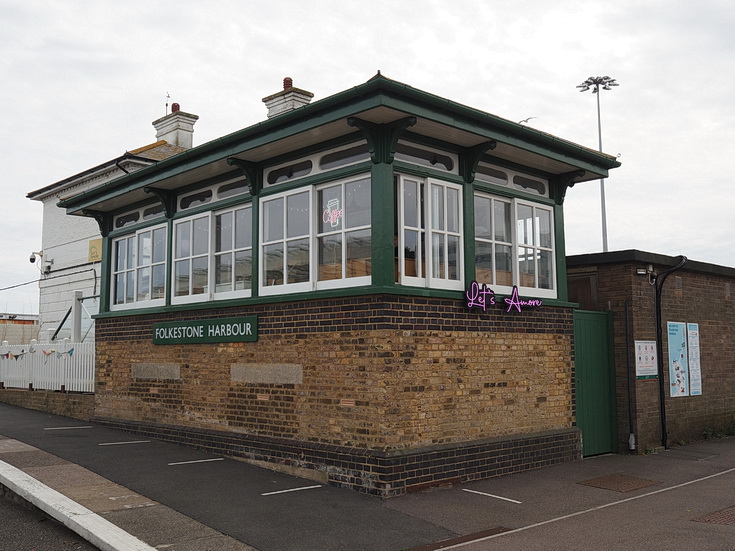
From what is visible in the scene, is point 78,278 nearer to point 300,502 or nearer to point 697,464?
point 300,502

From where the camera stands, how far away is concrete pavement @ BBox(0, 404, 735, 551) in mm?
6543

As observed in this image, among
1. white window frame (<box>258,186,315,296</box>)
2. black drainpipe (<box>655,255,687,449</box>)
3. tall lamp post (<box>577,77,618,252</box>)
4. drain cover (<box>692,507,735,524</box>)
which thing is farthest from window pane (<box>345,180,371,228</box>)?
tall lamp post (<box>577,77,618,252</box>)

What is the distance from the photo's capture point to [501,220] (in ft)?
34.2

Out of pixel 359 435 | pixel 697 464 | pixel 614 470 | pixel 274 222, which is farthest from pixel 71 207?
pixel 697 464

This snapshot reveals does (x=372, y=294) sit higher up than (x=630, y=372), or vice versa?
(x=372, y=294)

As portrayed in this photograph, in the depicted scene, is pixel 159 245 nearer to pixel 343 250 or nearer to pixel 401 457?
pixel 343 250

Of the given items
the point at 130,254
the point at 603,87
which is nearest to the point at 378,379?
the point at 130,254

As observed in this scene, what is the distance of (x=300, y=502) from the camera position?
7926 millimetres

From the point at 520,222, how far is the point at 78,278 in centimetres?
1704

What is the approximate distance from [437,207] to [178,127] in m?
12.2

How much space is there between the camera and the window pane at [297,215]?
9703 mm

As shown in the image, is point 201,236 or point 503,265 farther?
point 201,236

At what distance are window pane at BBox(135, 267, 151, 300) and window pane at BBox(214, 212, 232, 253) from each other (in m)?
2.29

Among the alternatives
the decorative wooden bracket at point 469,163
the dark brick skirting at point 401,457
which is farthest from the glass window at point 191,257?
the decorative wooden bracket at point 469,163
